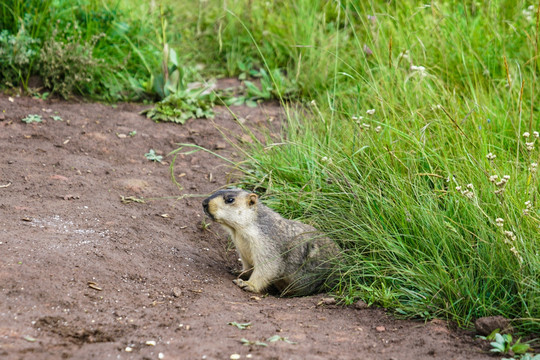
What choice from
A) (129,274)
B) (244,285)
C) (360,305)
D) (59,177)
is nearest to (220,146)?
(59,177)

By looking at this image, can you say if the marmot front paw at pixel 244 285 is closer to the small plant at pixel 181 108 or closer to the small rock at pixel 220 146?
the small rock at pixel 220 146

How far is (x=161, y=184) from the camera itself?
18.3ft

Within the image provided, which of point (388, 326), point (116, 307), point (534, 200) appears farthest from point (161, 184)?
point (534, 200)

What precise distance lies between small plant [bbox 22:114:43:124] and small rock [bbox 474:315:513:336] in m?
4.57

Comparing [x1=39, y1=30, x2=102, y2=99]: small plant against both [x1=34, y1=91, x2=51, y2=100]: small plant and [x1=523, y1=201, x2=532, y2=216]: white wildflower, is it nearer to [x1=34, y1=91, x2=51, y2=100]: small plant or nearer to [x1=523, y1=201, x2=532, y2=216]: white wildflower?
[x1=34, y1=91, x2=51, y2=100]: small plant

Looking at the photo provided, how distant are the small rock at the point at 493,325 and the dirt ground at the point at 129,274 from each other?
13 centimetres

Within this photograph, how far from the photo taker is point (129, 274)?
4.05 m

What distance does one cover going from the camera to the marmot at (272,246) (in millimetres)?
4480

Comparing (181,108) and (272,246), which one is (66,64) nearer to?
(181,108)

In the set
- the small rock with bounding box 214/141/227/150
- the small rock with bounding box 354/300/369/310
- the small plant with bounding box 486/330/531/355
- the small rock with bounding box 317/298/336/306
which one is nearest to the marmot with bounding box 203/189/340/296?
the small rock with bounding box 317/298/336/306

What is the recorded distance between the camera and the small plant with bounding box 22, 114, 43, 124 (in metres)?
6.10

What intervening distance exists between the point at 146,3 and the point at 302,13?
6.73 ft

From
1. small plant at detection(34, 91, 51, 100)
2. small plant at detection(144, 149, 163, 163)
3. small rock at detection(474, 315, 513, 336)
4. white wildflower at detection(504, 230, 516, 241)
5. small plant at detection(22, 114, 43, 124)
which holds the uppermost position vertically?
white wildflower at detection(504, 230, 516, 241)

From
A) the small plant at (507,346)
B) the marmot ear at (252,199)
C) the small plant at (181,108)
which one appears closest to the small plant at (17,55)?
the small plant at (181,108)
